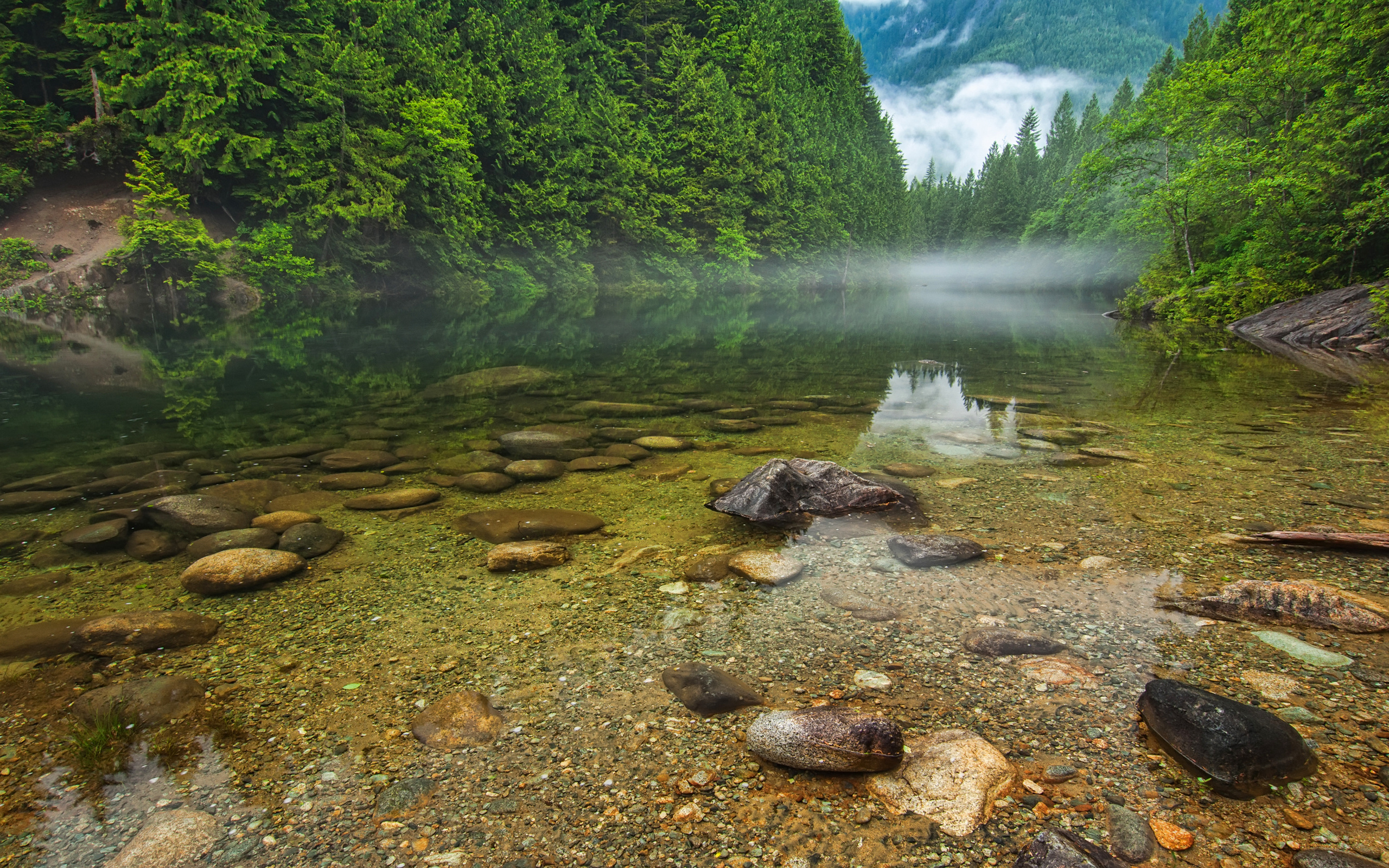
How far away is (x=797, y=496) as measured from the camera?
5070 millimetres

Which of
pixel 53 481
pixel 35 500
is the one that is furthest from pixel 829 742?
pixel 53 481

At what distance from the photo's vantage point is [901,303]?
3934cm

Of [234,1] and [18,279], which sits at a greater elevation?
[234,1]

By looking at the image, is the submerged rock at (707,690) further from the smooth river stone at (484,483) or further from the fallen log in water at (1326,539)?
the fallen log in water at (1326,539)

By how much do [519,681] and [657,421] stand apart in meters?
5.57

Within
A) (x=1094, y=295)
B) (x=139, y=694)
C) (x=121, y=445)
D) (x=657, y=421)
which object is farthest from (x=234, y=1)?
(x=1094, y=295)

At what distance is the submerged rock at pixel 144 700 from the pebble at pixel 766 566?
2873mm

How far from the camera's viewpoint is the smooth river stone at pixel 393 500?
207 inches

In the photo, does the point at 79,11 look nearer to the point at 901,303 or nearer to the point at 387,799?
the point at 387,799

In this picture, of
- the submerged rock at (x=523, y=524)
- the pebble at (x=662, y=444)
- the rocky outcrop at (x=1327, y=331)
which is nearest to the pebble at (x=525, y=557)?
the submerged rock at (x=523, y=524)

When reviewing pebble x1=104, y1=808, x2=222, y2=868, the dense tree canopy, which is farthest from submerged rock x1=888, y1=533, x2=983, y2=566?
the dense tree canopy

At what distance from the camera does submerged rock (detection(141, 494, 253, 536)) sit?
466 centimetres

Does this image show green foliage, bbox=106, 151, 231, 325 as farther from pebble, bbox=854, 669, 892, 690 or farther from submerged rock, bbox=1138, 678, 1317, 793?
submerged rock, bbox=1138, 678, 1317, 793

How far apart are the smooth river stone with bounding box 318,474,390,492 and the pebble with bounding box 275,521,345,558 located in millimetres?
1099
